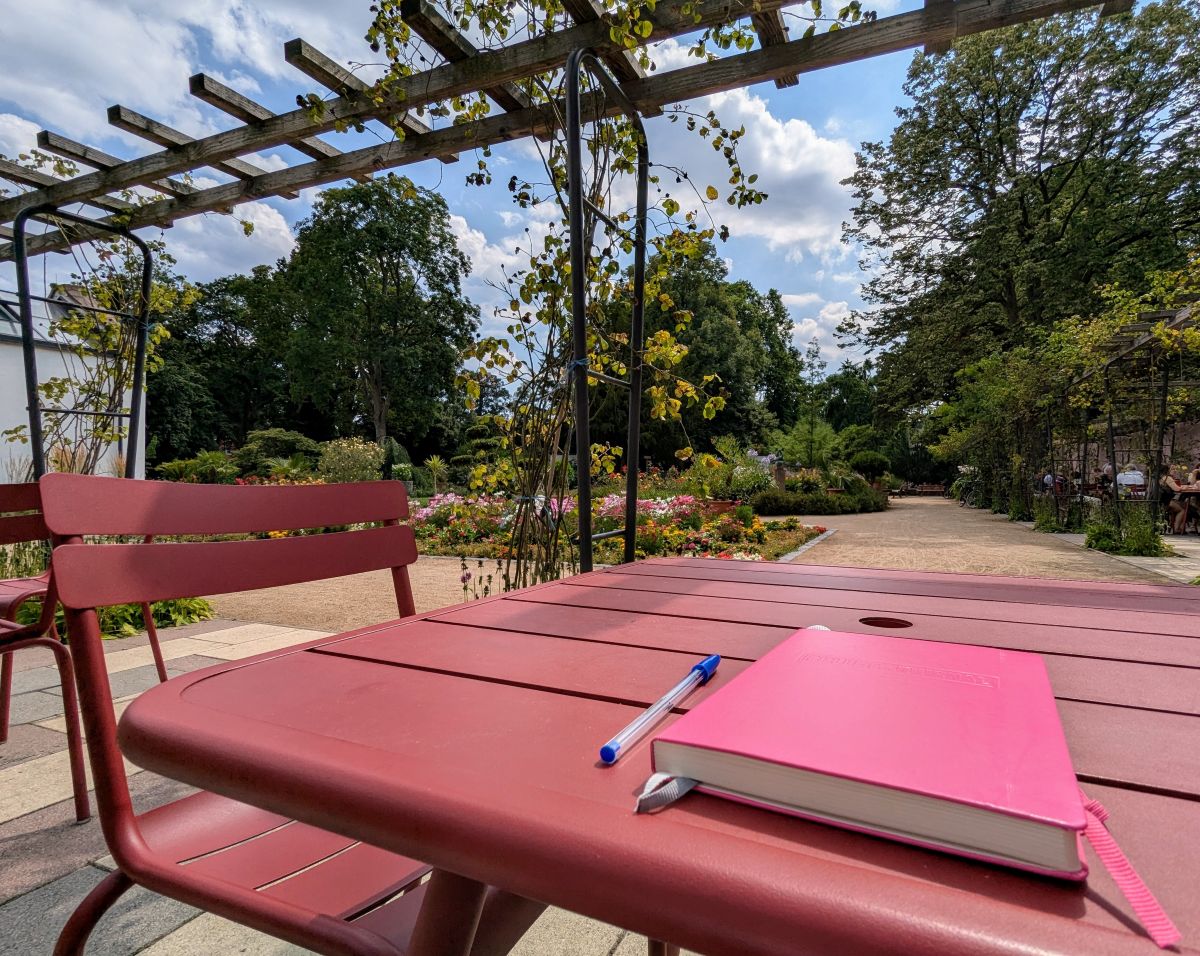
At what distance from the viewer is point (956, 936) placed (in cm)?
25

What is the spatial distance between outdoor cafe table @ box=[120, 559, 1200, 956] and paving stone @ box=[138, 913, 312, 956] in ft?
2.51

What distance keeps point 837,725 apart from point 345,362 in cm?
2375

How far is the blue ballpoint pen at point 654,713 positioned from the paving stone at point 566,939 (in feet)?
2.62

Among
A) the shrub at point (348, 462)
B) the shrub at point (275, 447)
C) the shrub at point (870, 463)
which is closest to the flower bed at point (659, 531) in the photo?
the shrub at point (348, 462)

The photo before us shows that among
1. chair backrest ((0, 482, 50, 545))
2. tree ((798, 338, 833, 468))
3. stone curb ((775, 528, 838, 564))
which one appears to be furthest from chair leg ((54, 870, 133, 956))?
tree ((798, 338, 833, 468))

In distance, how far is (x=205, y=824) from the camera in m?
0.82

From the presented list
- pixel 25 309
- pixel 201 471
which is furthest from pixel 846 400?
pixel 25 309

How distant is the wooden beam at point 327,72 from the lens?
2.63 metres

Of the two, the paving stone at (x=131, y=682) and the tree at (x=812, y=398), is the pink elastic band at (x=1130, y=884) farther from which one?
the tree at (x=812, y=398)

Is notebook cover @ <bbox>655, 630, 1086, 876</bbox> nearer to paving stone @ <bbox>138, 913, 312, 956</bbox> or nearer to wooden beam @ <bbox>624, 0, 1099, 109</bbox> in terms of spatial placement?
paving stone @ <bbox>138, 913, 312, 956</bbox>

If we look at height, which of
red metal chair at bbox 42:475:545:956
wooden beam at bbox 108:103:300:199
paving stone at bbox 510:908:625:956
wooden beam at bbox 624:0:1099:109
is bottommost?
paving stone at bbox 510:908:625:956

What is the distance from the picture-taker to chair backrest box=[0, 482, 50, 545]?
170 cm

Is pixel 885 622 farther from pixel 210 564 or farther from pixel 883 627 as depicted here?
pixel 210 564

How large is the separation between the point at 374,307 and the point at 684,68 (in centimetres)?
2194
